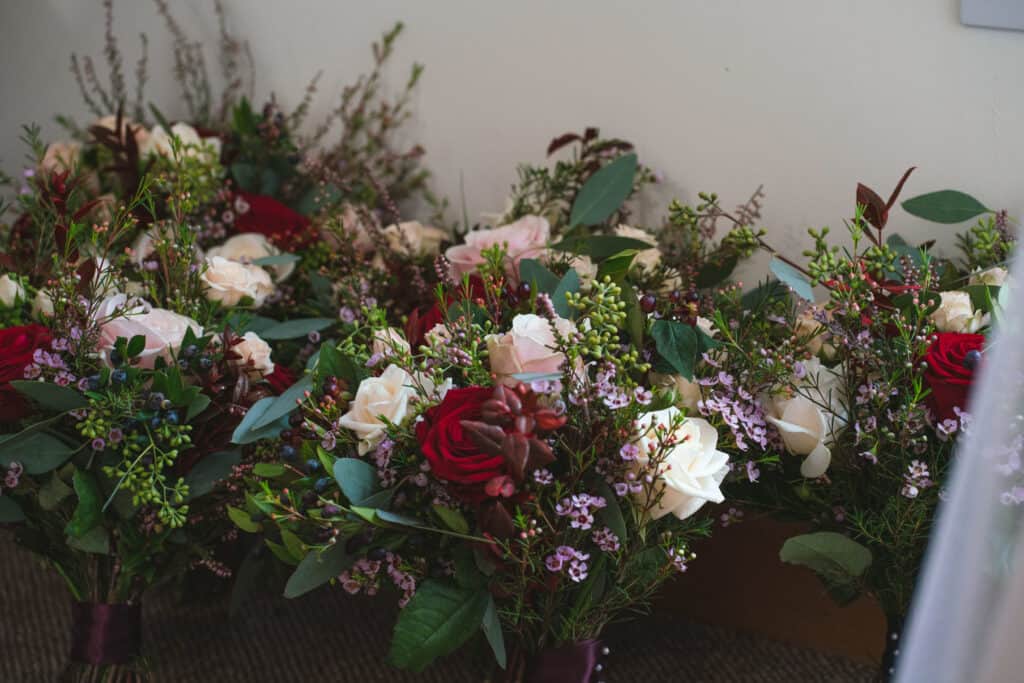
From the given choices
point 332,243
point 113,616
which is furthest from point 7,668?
A: point 332,243

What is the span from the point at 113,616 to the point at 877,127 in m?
0.91

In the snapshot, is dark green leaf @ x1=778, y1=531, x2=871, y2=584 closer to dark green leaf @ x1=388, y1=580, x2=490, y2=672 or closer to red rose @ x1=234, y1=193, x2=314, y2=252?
dark green leaf @ x1=388, y1=580, x2=490, y2=672

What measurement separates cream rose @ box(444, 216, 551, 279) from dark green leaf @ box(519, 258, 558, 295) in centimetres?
13

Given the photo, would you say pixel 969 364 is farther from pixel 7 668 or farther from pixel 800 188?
pixel 7 668

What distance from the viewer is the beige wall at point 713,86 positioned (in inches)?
39.0

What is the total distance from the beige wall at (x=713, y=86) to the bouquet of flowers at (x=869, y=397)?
0.43ft

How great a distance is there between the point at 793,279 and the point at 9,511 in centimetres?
74

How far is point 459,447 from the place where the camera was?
2.36ft

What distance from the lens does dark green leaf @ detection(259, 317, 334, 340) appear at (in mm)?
1094

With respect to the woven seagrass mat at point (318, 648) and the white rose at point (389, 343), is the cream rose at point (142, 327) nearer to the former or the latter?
the white rose at point (389, 343)

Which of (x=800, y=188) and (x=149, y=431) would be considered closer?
(x=149, y=431)

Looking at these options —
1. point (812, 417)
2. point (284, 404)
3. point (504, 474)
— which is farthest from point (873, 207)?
point (284, 404)

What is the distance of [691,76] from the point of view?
3.77 ft

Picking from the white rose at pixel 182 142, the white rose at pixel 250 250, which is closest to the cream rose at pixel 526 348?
the white rose at pixel 250 250
